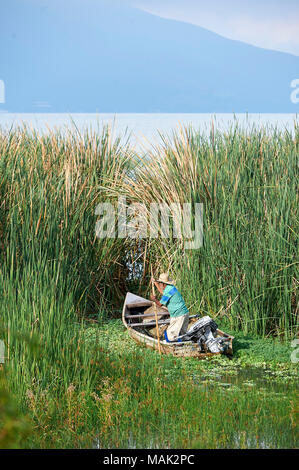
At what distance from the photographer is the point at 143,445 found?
445 centimetres

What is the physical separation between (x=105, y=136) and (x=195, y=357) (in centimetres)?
545

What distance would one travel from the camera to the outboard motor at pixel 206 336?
23.7 ft

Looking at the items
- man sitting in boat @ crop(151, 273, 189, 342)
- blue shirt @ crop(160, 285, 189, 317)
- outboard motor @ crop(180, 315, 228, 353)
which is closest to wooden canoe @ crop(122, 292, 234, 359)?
outboard motor @ crop(180, 315, 228, 353)

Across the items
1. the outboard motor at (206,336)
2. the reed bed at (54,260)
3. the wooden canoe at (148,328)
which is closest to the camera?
the reed bed at (54,260)

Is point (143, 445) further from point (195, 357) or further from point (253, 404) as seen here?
point (195, 357)

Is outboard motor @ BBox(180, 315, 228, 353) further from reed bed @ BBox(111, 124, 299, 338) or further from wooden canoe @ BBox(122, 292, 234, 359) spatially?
reed bed @ BBox(111, 124, 299, 338)

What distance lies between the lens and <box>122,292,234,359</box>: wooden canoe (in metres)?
7.37

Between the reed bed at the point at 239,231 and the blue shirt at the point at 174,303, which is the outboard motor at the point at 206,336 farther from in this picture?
the reed bed at the point at 239,231

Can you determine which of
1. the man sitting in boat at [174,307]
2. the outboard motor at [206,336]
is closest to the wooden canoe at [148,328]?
the outboard motor at [206,336]

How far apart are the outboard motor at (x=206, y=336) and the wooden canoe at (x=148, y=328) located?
0.26 feet

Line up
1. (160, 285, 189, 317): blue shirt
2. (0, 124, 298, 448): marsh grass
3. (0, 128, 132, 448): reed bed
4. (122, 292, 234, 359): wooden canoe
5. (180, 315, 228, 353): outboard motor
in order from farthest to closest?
(160, 285, 189, 317): blue shirt
(122, 292, 234, 359): wooden canoe
(180, 315, 228, 353): outboard motor
(0, 128, 132, 448): reed bed
(0, 124, 298, 448): marsh grass

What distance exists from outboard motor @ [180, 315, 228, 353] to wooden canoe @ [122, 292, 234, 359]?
0.26 ft
